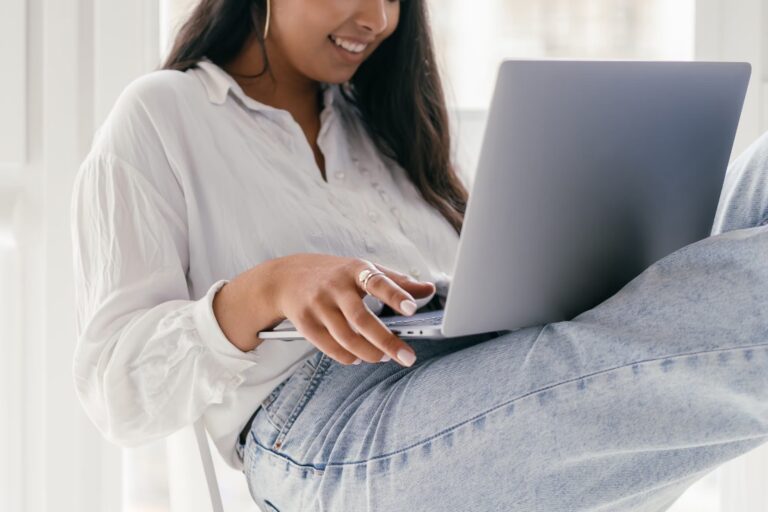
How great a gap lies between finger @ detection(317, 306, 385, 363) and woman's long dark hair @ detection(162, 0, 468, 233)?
0.53 m

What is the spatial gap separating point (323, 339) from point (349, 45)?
0.57m

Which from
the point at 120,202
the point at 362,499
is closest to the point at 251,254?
the point at 120,202

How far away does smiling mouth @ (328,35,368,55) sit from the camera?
1214 millimetres

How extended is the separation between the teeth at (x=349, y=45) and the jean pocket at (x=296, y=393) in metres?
0.45

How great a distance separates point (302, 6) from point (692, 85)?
20.8 inches

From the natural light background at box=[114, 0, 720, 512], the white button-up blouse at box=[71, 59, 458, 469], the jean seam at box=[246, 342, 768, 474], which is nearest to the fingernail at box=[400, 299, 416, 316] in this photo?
the jean seam at box=[246, 342, 768, 474]

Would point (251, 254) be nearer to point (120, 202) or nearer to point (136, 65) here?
point (120, 202)

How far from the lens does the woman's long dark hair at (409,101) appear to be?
4.13ft

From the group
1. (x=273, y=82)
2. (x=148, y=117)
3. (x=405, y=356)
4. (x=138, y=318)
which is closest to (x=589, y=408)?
(x=405, y=356)

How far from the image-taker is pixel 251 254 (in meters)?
1.02

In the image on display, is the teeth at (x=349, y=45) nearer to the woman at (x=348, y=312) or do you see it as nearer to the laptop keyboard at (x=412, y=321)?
the woman at (x=348, y=312)

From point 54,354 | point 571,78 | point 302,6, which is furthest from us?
point 54,354

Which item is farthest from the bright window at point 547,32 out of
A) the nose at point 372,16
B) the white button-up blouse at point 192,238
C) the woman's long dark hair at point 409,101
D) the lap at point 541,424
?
the lap at point 541,424

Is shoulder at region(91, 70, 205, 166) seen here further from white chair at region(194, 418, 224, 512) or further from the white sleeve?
white chair at region(194, 418, 224, 512)
